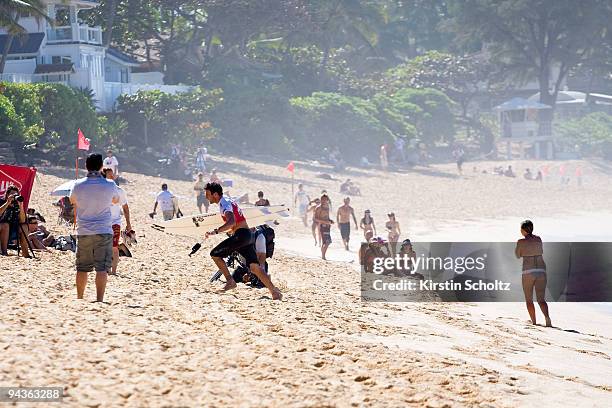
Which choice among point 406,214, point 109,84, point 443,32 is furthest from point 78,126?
point 443,32

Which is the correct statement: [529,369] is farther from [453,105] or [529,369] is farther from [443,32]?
[443,32]

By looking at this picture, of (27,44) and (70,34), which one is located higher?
(70,34)

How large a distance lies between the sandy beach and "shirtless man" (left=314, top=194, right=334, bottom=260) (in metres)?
2.10

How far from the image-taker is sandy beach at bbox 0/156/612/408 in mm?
7883

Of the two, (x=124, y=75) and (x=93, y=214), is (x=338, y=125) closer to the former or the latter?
(x=124, y=75)

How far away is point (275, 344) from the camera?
9.59m

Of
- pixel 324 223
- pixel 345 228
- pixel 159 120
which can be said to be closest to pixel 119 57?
pixel 159 120

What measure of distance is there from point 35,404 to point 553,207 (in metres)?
38.9

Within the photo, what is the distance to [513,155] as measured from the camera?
6519 centimetres

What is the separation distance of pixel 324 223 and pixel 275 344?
12.1 meters

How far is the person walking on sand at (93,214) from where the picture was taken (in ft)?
33.4

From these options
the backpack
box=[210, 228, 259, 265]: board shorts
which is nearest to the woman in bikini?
the backpack

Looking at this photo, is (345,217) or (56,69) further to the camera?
(56,69)

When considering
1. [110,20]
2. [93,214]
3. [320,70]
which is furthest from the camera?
[320,70]
